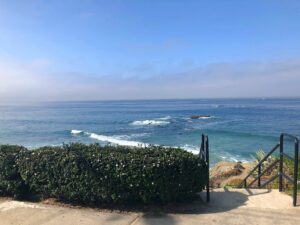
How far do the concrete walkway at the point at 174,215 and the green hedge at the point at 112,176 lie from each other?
0.28 meters

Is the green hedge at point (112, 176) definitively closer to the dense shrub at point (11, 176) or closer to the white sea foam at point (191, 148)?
the dense shrub at point (11, 176)

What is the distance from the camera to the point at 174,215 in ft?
17.6

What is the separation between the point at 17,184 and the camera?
6.17 metres

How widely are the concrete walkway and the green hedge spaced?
279 mm

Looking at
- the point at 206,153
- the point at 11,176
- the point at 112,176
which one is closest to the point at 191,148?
the point at 206,153

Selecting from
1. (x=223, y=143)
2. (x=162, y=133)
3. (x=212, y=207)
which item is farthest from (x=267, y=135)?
(x=212, y=207)

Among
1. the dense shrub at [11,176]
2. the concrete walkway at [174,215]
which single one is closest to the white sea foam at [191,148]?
the concrete walkway at [174,215]

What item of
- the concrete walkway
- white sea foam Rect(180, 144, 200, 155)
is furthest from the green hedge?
white sea foam Rect(180, 144, 200, 155)

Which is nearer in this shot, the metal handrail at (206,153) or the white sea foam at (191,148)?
the metal handrail at (206,153)

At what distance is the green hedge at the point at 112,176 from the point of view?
5566mm

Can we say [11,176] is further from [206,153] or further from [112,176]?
[206,153]

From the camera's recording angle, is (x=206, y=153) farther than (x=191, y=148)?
No

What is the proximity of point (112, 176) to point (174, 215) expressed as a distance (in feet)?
3.88

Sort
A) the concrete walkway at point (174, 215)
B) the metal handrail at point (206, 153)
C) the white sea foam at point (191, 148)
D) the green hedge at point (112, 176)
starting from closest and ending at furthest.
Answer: the concrete walkway at point (174, 215) < the green hedge at point (112, 176) < the metal handrail at point (206, 153) < the white sea foam at point (191, 148)
